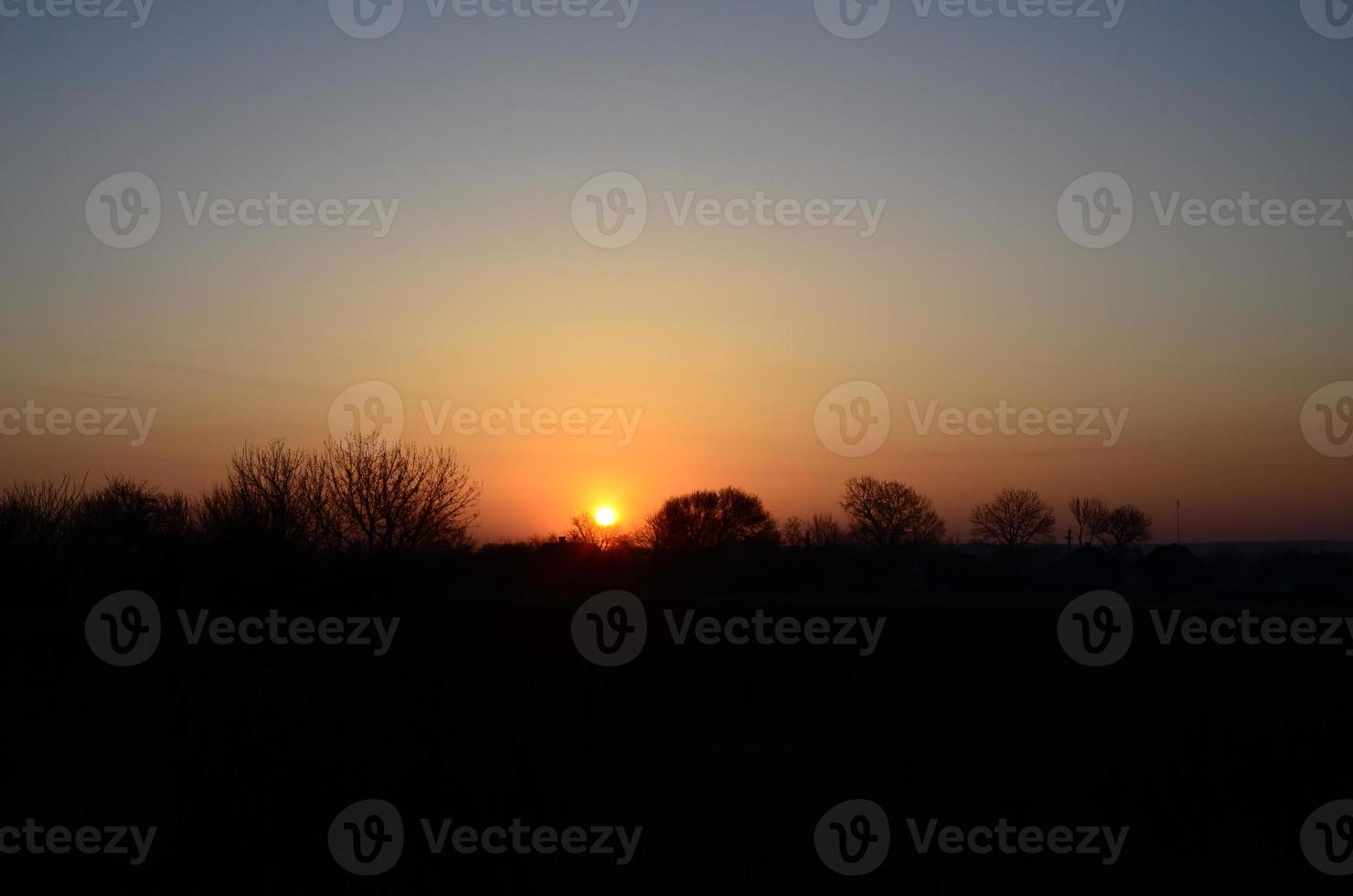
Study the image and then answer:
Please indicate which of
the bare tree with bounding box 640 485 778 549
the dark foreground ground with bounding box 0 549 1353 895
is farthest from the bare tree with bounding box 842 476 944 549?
the dark foreground ground with bounding box 0 549 1353 895

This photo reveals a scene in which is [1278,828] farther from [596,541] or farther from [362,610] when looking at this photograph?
[596,541]

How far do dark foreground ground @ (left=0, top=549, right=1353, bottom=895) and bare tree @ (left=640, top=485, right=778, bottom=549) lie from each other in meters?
52.6

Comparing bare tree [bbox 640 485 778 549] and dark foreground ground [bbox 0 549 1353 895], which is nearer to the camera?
dark foreground ground [bbox 0 549 1353 895]

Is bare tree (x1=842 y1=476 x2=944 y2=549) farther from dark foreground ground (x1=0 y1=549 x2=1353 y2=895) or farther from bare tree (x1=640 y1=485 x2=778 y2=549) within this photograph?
dark foreground ground (x1=0 y1=549 x2=1353 y2=895)

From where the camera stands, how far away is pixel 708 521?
82.2m

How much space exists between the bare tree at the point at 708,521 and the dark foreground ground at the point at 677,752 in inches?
2072

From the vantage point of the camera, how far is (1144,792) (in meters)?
14.6

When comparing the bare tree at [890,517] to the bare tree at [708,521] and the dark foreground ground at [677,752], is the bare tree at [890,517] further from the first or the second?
the dark foreground ground at [677,752]

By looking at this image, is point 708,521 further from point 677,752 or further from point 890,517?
point 677,752

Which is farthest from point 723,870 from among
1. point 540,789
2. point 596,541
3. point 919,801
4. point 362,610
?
point 596,541

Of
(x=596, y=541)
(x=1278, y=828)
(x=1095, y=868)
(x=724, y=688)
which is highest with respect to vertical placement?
(x=596, y=541)

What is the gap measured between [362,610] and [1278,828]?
73.0ft

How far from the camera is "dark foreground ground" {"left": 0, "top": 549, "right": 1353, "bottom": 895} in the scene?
37.8 feet

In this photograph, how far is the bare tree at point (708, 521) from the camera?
81.4m
